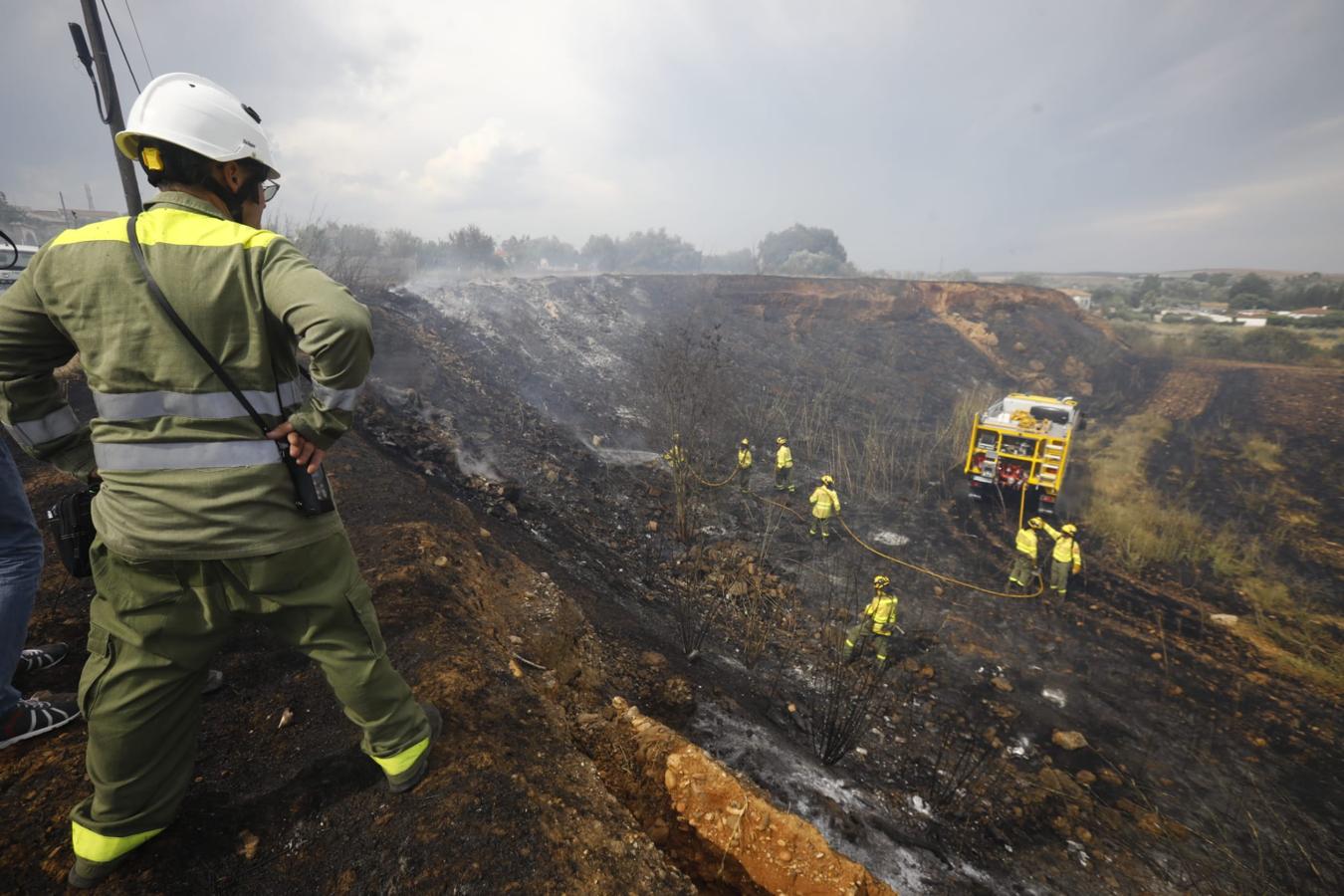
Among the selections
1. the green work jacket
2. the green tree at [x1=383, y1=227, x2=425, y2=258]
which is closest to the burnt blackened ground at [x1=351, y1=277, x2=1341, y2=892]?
the green work jacket

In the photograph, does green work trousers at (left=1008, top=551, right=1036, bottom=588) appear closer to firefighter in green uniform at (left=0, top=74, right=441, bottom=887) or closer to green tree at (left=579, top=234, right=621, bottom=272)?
firefighter in green uniform at (left=0, top=74, right=441, bottom=887)

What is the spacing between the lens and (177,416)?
1.29 metres

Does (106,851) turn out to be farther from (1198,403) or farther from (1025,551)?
(1198,403)

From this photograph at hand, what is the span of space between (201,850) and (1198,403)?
22058 millimetres

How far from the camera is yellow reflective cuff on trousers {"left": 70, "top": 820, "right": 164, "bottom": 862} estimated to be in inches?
55.4

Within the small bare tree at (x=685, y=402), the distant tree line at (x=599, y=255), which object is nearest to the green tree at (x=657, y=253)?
the distant tree line at (x=599, y=255)

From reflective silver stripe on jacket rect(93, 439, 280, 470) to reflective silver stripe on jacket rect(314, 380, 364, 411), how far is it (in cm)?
24

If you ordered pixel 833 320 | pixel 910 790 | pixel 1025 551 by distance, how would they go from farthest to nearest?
pixel 833 320 < pixel 1025 551 < pixel 910 790

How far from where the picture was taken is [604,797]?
2.02 meters

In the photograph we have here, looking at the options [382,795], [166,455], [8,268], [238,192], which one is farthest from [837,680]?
[8,268]

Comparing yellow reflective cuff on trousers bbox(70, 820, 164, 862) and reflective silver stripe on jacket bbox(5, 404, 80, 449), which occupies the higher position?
reflective silver stripe on jacket bbox(5, 404, 80, 449)

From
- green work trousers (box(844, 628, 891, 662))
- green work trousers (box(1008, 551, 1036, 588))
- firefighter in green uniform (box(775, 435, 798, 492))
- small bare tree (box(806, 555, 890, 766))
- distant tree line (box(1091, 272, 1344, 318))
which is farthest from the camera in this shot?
distant tree line (box(1091, 272, 1344, 318))

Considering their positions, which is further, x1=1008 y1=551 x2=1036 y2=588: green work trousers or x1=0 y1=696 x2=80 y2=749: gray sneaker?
x1=1008 y1=551 x2=1036 y2=588: green work trousers

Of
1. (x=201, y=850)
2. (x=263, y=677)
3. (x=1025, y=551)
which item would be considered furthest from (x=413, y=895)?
(x=1025, y=551)
